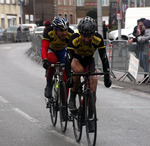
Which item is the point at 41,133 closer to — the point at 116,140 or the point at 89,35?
the point at 116,140

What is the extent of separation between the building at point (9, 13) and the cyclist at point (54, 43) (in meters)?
62.6

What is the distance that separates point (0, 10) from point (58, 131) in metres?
63.0

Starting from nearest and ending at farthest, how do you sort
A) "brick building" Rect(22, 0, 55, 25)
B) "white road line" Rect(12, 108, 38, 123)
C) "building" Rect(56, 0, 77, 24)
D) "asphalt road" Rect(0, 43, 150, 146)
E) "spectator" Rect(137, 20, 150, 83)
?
"asphalt road" Rect(0, 43, 150, 146) < "white road line" Rect(12, 108, 38, 123) < "spectator" Rect(137, 20, 150, 83) < "brick building" Rect(22, 0, 55, 25) < "building" Rect(56, 0, 77, 24)

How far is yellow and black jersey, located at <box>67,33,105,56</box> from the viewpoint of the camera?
6.56 meters

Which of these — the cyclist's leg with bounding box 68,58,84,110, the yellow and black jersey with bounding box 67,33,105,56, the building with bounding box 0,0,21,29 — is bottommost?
the cyclist's leg with bounding box 68,58,84,110

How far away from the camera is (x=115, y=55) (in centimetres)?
1547

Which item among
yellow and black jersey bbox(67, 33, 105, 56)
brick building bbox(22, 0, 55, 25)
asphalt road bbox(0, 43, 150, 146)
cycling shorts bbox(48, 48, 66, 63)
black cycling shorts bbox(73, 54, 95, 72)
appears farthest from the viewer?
brick building bbox(22, 0, 55, 25)

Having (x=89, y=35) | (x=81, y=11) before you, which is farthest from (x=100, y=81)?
(x=81, y=11)

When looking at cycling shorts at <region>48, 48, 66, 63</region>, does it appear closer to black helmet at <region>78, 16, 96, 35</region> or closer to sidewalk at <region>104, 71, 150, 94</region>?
black helmet at <region>78, 16, 96, 35</region>

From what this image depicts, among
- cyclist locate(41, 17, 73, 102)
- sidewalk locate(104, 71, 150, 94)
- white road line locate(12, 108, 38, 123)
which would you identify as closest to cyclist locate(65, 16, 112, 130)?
cyclist locate(41, 17, 73, 102)

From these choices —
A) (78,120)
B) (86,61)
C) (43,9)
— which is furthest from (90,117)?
(43,9)

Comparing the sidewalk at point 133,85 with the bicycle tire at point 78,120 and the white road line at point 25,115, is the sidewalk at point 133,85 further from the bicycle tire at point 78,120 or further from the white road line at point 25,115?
the bicycle tire at point 78,120

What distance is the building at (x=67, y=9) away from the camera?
89500 mm

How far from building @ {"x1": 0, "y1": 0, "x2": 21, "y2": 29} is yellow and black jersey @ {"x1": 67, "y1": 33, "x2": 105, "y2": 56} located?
6408 centimetres
